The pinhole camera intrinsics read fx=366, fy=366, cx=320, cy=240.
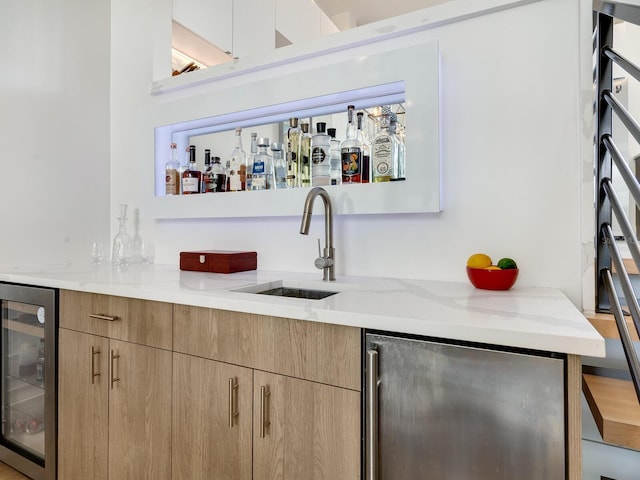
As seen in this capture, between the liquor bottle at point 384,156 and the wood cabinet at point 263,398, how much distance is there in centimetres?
75

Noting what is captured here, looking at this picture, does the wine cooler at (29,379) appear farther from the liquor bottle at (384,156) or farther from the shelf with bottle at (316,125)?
the liquor bottle at (384,156)

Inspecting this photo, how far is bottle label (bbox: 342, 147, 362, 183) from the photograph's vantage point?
1.49 meters

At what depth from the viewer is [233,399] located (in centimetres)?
102

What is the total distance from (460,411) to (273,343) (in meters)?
0.47

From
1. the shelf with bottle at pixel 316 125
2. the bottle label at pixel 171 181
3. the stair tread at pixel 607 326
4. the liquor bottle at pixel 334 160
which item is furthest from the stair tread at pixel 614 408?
the bottle label at pixel 171 181

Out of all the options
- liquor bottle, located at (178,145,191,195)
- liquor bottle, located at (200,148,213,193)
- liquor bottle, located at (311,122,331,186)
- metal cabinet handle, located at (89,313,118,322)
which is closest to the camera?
metal cabinet handle, located at (89,313,118,322)

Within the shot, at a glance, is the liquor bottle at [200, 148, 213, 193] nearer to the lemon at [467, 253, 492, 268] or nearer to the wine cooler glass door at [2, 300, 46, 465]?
the wine cooler glass door at [2, 300, 46, 465]

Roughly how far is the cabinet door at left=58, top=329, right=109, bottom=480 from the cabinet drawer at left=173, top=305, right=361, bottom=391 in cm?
42

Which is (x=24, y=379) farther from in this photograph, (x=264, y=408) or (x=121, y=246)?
(x=264, y=408)

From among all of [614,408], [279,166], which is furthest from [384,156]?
[614,408]

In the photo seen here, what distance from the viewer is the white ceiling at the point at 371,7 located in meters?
2.22

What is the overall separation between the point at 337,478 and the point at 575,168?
1158 mm

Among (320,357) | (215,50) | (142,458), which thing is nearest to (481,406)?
(320,357)

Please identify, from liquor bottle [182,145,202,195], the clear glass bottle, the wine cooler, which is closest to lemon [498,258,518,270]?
liquor bottle [182,145,202,195]
